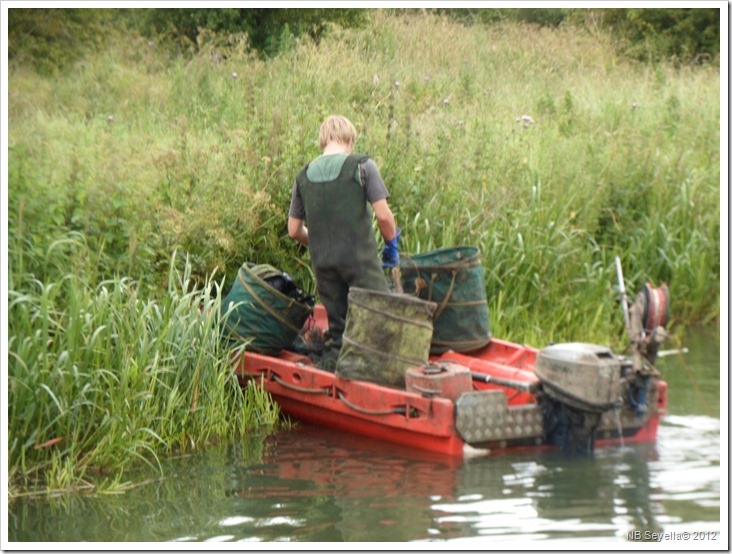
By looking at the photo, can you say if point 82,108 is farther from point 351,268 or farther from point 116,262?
point 351,268

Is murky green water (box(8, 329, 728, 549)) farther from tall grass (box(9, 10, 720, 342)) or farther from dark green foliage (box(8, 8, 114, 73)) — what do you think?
dark green foliage (box(8, 8, 114, 73))

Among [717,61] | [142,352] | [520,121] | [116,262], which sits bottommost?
[142,352]

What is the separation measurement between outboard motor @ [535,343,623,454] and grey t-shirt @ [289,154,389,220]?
1518 millimetres

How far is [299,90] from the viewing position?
12789 millimetres

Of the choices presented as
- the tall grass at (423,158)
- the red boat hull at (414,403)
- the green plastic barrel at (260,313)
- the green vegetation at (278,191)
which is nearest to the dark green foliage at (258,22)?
the green vegetation at (278,191)

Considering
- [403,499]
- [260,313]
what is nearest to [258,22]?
[260,313]

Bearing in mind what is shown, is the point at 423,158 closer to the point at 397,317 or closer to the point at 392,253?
the point at 392,253

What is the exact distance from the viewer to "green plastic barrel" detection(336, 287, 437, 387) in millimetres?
8125

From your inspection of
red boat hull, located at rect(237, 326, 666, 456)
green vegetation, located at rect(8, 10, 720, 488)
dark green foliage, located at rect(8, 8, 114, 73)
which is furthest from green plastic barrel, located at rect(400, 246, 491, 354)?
dark green foliage, located at rect(8, 8, 114, 73)

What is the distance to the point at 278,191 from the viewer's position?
411 inches

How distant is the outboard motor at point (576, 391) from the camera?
768 cm

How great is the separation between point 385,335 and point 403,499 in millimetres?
1319

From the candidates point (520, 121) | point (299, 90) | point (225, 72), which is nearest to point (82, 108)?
point (225, 72)

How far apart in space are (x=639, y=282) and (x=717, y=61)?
849 cm
